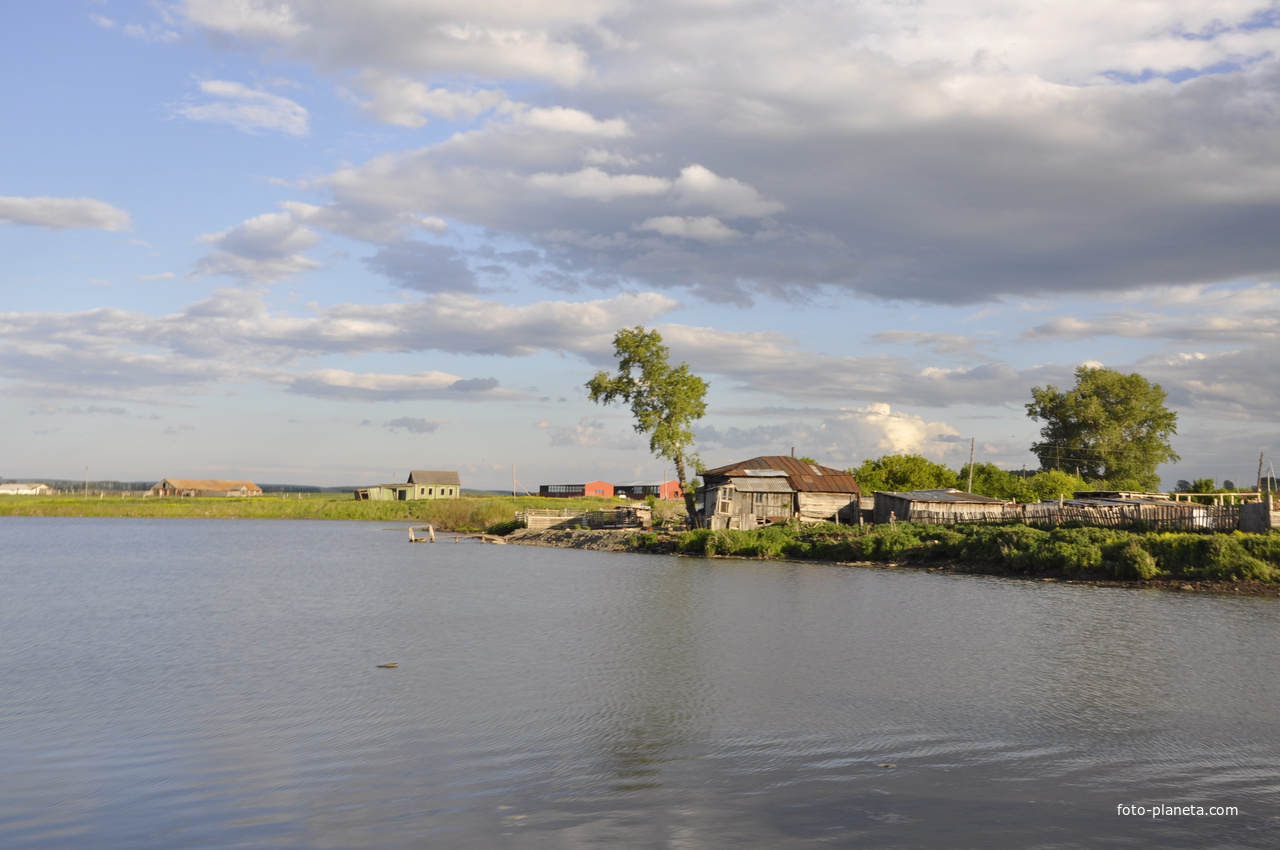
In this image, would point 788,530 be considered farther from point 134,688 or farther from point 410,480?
point 410,480

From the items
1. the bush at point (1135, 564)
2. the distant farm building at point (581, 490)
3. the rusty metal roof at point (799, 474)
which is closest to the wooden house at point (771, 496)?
the rusty metal roof at point (799, 474)

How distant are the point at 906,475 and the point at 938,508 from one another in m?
22.7

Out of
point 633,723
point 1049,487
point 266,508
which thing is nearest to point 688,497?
point 1049,487

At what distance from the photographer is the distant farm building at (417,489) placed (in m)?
124

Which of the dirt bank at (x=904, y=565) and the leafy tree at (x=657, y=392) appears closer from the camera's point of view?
the dirt bank at (x=904, y=565)

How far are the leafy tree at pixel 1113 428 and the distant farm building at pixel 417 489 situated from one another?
78.1m

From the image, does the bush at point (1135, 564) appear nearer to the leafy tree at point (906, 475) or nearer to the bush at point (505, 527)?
the leafy tree at point (906, 475)

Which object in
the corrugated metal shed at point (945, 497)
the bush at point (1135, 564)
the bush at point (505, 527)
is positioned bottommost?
the bush at point (505, 527)

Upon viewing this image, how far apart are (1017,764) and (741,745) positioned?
3443 mm

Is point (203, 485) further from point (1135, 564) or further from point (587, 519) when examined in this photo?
point (1135, 564)

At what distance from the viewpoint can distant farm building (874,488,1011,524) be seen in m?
52.8

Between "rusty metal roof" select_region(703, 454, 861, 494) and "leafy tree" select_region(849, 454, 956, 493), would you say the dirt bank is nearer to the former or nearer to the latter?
"rusty metal roof" select_region(703, 454, 861, 494)

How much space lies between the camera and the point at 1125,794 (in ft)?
32.7

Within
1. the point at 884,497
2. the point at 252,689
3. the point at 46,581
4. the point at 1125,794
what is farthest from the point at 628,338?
the point at 1125,794
